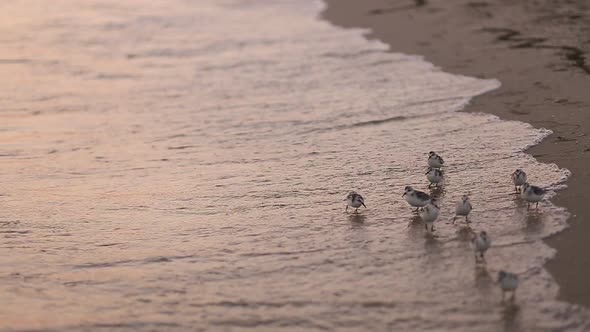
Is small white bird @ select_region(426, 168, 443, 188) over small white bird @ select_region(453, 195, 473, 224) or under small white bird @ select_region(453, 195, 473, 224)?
over

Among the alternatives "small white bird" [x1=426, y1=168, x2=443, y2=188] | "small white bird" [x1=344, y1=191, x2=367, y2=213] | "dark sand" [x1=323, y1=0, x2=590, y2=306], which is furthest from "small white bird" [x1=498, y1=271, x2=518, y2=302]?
"small white bird" [x1=426, y1=168, x2=443, y2=188]

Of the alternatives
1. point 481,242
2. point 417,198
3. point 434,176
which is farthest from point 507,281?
point 434,176

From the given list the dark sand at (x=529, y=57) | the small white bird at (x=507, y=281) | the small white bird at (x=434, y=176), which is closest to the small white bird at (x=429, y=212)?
the dark sand at (x=529, y=57)

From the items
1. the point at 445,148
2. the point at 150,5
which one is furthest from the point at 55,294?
the point at 150,5

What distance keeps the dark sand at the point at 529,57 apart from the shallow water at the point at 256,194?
25 centimetres

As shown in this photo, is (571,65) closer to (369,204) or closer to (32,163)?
(369,204)

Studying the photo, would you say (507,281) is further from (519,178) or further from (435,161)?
(435,161)

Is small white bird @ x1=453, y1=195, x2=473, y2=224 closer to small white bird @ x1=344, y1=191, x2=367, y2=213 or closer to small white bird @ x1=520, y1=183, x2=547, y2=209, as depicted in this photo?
small white bird @ x1=520, y1=183, x2=547, y2=209

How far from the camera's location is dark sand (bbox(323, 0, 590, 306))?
9.21 meters

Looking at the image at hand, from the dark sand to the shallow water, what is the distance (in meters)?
0.25

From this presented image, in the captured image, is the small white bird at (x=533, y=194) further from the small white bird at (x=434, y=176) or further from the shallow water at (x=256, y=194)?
the small white bird at (x=434, y=176)

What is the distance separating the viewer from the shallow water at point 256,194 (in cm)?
785

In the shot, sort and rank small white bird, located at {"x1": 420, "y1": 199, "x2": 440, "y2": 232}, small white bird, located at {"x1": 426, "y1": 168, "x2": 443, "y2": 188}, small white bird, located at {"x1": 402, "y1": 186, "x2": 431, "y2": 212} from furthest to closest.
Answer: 1. small white bird, located at {"x1": 426, "y1": 168, "x2": 443, "y2": 188}
2. small white bird, located at {"x1": 402, "y1": 186, "x2": 431, "y2": 212}
3. small white bird, located at {"x1": 420, "y1": 199, "x2": 440, "y2": 232}

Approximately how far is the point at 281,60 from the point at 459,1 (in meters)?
5.15
